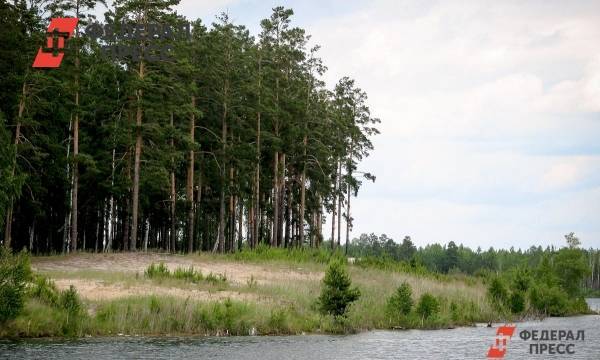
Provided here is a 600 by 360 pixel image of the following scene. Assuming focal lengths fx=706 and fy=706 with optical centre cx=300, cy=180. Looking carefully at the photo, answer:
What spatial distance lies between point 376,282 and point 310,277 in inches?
153

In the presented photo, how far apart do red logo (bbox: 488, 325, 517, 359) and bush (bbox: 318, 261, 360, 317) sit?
597 cm

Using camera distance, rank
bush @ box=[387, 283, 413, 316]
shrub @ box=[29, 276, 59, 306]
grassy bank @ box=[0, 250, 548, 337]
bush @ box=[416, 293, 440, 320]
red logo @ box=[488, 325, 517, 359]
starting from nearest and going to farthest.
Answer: red logo @ box=[488, 325, 517, 359]
grassy bank @ box=[0, 250, 548, 337]
shrub @ box=[29, 276, 59, 306]
bush @ box=[387, 283, 413, 316]
bush @ box=[416, 293, 440, 320]

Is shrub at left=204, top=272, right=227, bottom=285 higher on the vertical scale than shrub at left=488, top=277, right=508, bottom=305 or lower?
higher

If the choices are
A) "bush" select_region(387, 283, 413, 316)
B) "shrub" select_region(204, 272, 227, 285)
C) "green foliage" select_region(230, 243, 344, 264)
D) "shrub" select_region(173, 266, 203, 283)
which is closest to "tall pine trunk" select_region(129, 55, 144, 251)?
"green foliage" select_region(230, 243, 344, 264)

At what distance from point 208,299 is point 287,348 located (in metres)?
7.62

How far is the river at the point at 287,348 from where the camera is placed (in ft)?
67.2

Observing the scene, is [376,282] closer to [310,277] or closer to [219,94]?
[310,277]

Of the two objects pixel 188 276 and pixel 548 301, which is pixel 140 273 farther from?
pixel 548 301

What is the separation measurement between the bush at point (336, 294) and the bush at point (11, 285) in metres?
11.8

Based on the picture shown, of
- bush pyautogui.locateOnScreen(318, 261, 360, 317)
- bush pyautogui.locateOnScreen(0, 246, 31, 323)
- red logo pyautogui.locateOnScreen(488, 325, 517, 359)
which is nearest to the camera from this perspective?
bush pyautogui.locateOnScreen(0, 246, 31, 323)

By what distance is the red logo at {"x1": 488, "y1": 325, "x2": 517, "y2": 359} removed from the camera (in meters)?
23.1

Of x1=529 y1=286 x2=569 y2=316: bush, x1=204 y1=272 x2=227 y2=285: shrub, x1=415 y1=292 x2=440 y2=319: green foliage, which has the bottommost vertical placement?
x1=529 y1=286 x2=569 y2=316: bush

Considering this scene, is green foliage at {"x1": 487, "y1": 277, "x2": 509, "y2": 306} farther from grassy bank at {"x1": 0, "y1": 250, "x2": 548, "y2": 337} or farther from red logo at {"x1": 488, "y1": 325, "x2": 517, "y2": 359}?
red logo at {"x1": 488, "y1": 325, "x2": 517, "y2": 359}

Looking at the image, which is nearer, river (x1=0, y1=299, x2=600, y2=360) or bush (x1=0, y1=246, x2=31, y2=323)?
river (x1=0, y1=299, x2=600, y2=360)
